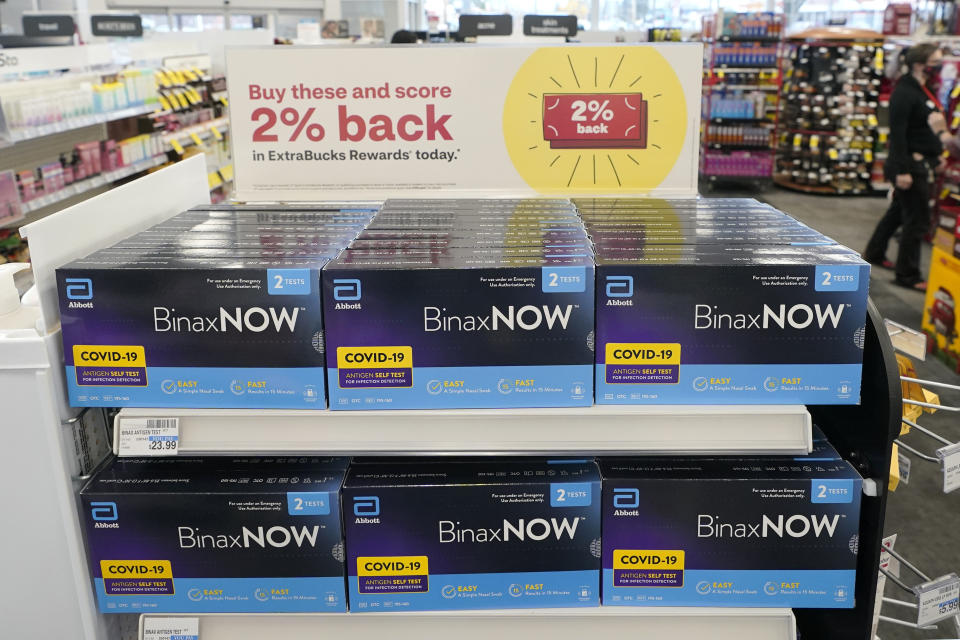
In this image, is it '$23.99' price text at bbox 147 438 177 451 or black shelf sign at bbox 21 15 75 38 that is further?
black shelf sign at bbox 21 15 75 38

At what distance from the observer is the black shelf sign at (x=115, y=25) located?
402 inches

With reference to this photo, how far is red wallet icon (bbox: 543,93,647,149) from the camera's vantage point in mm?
2109

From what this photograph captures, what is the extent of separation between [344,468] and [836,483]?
92 cm

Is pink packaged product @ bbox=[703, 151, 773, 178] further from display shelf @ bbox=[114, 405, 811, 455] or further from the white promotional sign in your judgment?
display shelf @ bbox=[114, 405, 811, 455]

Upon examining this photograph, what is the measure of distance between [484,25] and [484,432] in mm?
10182

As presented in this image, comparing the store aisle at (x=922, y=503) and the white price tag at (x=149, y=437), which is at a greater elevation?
the white price tag at (x=149, y=437)

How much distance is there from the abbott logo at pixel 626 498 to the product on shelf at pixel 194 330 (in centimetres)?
57

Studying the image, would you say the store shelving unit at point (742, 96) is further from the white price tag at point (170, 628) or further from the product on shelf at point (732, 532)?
the white price tag at point (170, 628)

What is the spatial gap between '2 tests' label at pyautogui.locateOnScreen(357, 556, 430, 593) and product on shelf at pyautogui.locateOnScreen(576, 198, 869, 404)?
48cm

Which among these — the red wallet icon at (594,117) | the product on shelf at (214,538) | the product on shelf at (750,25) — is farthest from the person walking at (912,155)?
the product on shelf at (214,538)

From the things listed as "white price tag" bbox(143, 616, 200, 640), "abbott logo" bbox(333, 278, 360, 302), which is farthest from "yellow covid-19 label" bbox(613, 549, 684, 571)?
"white price tag" bbox(143, 616, 200, 640)

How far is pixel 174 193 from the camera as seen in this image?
205 centimetres

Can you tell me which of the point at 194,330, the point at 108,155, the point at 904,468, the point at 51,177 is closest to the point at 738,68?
the point at 108,155

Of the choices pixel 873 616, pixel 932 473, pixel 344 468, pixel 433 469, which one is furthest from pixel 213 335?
pixel 932 473
